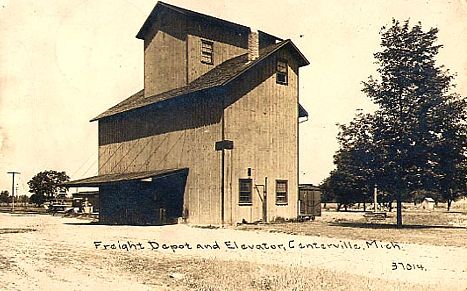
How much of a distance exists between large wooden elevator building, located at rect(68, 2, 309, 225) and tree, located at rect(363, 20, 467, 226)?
503 cm

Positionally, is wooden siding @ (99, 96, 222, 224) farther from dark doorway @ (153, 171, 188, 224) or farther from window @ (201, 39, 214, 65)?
window @ (201, 39, 214, 65)

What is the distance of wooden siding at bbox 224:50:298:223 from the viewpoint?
25.6 meters

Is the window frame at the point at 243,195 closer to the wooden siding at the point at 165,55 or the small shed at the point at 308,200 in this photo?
the wooden siding at the point at 165,55

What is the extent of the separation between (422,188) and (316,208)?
14909 mm

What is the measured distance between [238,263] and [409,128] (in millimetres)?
15437

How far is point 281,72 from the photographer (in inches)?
1117

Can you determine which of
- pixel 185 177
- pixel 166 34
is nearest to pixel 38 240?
pixel 185 177

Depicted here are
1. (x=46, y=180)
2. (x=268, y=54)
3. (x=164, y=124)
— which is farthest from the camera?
(x=46, y=180)

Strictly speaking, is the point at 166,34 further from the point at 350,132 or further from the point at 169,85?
the point at 350,132

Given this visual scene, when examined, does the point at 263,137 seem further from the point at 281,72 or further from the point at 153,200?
the point at 153,200

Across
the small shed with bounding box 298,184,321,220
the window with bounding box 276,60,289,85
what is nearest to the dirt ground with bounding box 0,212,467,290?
the window with bounding box 276,60,289,85

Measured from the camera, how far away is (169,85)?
30141 mm

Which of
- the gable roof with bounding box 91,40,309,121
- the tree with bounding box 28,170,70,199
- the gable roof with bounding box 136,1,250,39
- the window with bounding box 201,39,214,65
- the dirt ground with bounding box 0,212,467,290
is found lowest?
the dirt ground with bounding box 0,212,467,290

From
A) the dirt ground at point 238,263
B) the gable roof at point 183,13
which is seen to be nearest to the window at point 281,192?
the dirt ground at point 238,263
